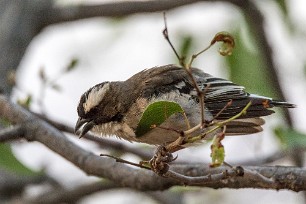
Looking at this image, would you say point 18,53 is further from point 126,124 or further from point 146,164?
point 146,164

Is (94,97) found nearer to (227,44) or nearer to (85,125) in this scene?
(85,125)

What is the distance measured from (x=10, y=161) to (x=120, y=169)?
→ 0.97 metres

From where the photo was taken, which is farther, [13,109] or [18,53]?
[18,53]

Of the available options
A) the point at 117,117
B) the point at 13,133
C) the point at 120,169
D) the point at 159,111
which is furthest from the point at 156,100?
the point at 159,111

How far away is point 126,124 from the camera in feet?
12.4

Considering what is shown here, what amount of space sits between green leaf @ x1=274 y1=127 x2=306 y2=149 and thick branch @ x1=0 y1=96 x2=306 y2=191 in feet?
1.88

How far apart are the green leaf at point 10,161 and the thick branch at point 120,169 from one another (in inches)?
19.1

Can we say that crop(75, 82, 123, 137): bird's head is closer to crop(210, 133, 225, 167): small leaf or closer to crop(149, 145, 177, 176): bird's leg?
crop(149, 145, 177, 176): bird's leg

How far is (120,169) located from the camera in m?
3.60

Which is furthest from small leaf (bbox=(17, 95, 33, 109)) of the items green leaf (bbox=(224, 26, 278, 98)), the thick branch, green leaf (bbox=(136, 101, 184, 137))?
green leaf (bbox=(224, 26, 278, 98))

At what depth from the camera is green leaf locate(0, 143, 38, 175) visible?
4.34m

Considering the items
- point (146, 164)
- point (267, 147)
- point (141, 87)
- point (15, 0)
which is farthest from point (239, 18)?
point (146, 164)

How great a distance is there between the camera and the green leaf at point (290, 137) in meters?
3.87

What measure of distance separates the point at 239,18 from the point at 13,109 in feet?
8.25
